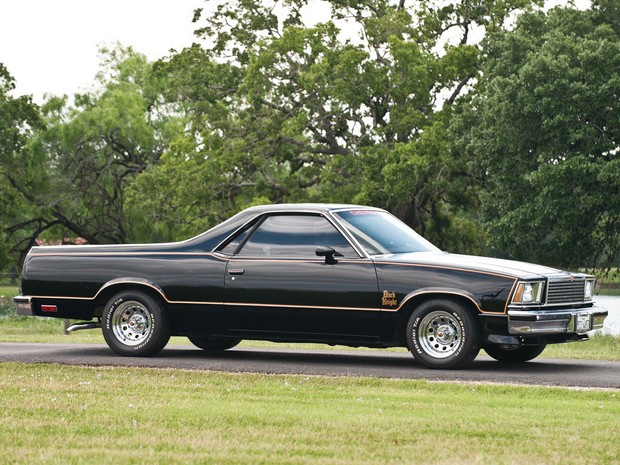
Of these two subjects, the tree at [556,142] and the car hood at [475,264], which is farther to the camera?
the tree at [556,142]

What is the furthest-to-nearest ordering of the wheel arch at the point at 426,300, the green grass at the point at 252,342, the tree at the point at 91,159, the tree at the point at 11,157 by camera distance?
the tree at the point at 91,159 → the tree at the point at 11,157 → the green grass at the point at 252,342 → the wheel arch at the point at 426,300

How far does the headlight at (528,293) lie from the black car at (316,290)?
1cm

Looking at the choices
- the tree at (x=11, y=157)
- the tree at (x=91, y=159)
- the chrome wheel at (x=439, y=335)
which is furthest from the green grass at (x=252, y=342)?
the tree at (x=91, y=159)

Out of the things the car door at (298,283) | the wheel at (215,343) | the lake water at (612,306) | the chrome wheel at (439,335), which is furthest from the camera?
the lake water at (612,306)

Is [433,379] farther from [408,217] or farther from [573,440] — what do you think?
[408,217]

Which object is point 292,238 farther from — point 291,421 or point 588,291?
point 291,421

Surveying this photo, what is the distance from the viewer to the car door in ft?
40.9

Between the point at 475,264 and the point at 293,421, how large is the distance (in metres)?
4.34

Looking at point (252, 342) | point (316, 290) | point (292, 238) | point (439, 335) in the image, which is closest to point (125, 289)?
point (292, 238)

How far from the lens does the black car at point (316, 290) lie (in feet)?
39.6

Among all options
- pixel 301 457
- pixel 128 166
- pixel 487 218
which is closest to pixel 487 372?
pixel 301 457

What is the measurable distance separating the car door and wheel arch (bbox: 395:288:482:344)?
0.28m

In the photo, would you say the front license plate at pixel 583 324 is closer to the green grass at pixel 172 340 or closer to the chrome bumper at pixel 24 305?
the green grass at pixel 172 340

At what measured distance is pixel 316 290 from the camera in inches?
496
